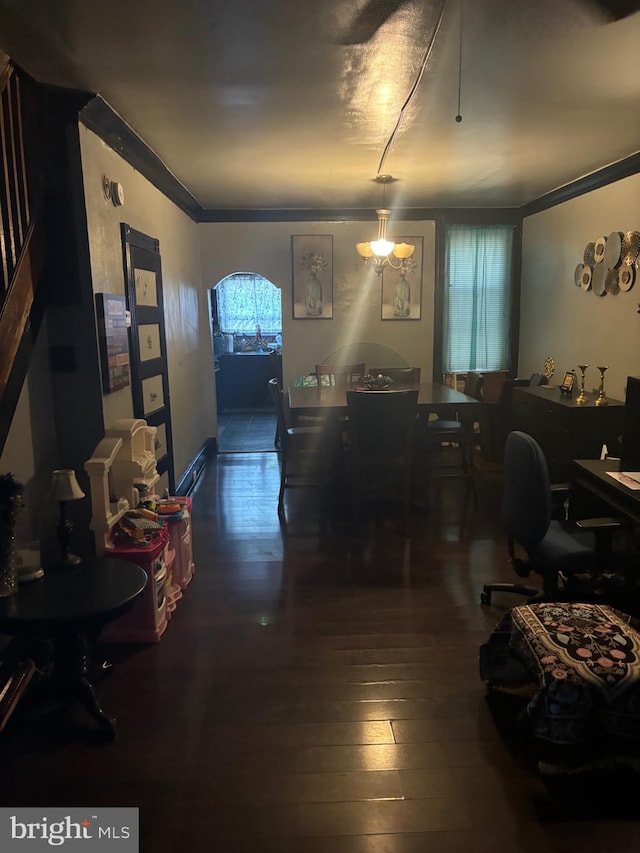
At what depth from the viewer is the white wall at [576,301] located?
4.21 meters

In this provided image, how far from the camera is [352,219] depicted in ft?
19.9

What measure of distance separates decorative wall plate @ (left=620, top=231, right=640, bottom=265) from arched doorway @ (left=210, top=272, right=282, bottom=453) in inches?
154

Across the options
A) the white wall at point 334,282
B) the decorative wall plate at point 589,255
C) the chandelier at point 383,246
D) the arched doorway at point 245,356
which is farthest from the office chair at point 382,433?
the arched doorway at point 245,356

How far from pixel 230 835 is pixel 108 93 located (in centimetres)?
297

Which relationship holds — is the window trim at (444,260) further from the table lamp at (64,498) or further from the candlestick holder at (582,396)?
the table lamp at (64,498)

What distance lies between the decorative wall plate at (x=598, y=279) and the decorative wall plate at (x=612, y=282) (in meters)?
0.05

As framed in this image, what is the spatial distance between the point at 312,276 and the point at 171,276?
6.25ft

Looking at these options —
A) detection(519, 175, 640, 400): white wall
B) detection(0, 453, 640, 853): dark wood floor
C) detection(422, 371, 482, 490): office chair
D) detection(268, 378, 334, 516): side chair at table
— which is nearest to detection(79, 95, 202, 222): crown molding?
detection(268, 378, 334, 516): side chair at table

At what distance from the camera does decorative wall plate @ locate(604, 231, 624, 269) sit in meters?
4.26

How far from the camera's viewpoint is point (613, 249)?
171 inches

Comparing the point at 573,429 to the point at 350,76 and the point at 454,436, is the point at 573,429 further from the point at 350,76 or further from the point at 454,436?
the point at 350,76

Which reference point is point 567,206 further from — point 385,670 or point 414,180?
point 385,670

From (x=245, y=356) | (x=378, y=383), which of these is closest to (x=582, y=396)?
(x=378, y=383)

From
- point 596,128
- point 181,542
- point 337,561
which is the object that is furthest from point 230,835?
point 596,128
